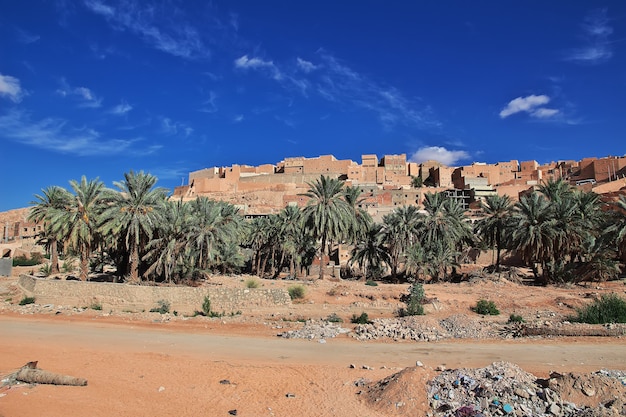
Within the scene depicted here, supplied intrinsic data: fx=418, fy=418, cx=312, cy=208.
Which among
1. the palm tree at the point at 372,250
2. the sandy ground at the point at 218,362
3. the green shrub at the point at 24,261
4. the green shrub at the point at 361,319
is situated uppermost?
the palm tree at the point at 372,250

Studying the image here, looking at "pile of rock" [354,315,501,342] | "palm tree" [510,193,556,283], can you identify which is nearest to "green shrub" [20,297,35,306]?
"pile of rock" [354,315,501,342]

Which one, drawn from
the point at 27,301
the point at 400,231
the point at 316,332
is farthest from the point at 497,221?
the point at 27,301

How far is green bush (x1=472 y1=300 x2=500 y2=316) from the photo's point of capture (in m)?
21.0

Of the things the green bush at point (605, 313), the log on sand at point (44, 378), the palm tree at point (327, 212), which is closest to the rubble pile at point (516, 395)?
the log on sand at point (44, 378)

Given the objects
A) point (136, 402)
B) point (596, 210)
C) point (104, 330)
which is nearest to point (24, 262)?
point (104, 330)

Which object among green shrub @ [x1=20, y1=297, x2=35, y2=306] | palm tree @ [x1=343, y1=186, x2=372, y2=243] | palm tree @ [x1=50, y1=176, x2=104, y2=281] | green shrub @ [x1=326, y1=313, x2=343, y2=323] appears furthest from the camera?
palm tree @ [x1=343, y1=186, x2=372, y2=243]

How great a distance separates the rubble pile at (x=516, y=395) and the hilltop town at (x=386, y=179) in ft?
180

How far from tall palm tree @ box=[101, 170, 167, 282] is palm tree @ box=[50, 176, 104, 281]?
1482 millimetres

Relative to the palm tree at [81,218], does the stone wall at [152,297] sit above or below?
below

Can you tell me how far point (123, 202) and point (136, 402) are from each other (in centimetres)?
1685

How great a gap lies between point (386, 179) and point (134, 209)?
65.9 metres

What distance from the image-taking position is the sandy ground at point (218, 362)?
7.88m

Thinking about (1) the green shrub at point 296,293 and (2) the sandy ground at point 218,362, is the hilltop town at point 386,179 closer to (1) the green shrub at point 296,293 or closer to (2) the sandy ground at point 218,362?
(1) the green shrub at point 296,293

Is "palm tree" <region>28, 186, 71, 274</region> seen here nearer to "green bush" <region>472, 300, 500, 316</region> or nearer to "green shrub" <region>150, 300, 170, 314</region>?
"green shrub" <region>150, 300, 170, 314</region>
